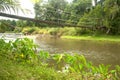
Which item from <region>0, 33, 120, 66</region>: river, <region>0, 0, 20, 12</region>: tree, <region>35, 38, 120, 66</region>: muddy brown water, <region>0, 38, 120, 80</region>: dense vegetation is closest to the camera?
<region>0, 38, 120, 80</region>: dense vegetation

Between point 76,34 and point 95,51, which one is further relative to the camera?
point 76,34

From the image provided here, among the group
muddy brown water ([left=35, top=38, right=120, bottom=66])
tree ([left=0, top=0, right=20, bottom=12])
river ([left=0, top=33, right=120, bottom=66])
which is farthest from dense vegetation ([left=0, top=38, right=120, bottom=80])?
muddy brown water ([left=35, top=38, right=120, bottom=66])

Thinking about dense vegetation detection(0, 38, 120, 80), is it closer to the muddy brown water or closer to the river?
the river

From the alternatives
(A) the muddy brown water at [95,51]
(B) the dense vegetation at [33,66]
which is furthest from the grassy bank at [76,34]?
(B) the dense vegetation at [33,66]

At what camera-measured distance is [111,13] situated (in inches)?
866

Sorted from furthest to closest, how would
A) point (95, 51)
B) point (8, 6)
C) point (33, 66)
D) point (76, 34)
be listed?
point (76, 34), point (95, 51), point (33, 66), point (8, 6)

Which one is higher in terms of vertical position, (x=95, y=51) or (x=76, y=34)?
(x=95, y=51)

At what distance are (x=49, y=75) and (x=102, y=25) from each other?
18.3 meters

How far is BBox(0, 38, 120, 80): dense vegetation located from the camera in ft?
9.68

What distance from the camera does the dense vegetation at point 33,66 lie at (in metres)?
2.95

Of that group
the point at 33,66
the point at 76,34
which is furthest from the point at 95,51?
the point at 76,34

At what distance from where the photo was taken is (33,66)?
3535mm

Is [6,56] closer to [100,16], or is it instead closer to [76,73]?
[76,73]

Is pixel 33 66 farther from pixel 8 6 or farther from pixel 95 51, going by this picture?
pixel 95 51
